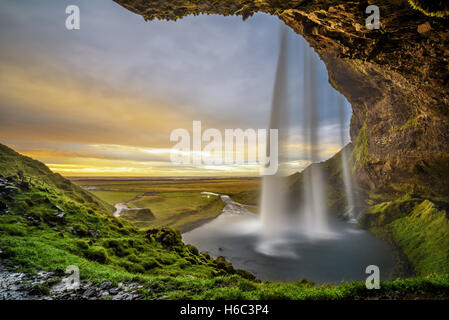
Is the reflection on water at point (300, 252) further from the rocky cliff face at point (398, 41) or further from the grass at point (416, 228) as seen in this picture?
the rocky cliff face at point (398, 41)

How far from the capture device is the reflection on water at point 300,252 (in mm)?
25656

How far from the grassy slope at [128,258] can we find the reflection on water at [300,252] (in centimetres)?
1199

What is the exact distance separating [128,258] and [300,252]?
29003mm

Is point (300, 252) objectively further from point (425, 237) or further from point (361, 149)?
Result: point (361, 149)

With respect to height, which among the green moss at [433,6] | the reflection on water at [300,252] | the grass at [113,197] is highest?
the green moss at [433,6]

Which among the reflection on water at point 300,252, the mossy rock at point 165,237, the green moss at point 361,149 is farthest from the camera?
the green moss at point 361,149

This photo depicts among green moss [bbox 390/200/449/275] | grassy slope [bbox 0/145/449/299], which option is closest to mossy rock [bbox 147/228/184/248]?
grassy slope [bbox 0/145/449/299]

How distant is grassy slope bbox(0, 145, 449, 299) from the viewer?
817 cm

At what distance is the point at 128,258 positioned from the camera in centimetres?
1423

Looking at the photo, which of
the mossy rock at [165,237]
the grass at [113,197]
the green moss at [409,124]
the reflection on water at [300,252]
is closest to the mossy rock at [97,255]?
the mossy rock at [165,237]

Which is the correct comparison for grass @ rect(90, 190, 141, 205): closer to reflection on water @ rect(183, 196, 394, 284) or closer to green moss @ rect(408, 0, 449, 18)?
reflection on water @ rect(183, 196, 394, 284)

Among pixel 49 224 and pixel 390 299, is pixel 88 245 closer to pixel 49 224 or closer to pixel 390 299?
pixel 49 224
